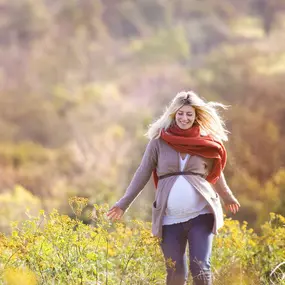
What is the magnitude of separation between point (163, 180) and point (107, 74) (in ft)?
63.7

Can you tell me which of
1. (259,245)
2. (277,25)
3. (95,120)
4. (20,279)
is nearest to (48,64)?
(95,120)

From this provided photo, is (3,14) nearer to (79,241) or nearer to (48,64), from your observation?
(48,64)

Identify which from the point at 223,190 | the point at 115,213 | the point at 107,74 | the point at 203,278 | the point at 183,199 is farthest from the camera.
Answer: the point at 107,74

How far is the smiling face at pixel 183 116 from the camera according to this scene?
3.90 m

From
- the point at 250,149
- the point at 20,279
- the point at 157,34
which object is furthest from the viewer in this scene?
the point at 157,34

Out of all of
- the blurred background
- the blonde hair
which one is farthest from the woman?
the blurred background

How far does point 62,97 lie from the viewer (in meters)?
22.5

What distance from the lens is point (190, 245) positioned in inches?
149

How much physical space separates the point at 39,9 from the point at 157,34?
4.44 metres

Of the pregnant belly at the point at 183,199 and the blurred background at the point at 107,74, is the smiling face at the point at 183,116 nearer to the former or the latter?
the pregnant belly at the point at 183,199

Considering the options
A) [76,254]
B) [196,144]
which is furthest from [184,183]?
[76,254]

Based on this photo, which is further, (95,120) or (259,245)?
(95,120)

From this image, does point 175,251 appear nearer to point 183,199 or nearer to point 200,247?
point 200,247

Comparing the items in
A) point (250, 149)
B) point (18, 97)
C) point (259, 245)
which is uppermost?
point (18, 97)
